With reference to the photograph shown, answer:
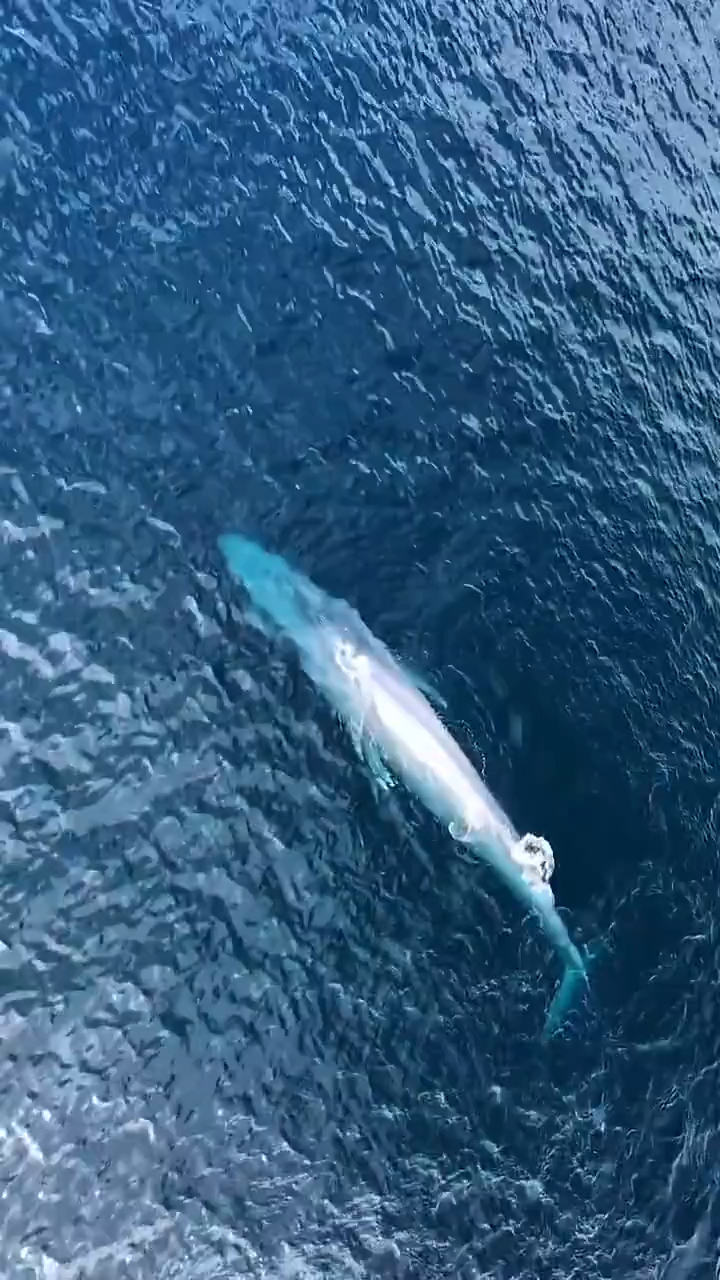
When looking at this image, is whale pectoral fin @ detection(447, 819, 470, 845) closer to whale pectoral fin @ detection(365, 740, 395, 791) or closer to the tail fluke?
whale pectoral fin @ detection(365, 740, 395, 791)

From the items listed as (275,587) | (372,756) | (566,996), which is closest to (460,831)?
(372,756)

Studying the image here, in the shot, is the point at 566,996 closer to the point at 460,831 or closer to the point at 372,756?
the point at 460,831

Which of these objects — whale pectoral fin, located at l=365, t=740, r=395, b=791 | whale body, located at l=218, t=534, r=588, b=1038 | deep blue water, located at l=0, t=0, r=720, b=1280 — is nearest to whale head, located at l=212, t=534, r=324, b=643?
whale body, located at l=218, t=534, r=588, b=1038

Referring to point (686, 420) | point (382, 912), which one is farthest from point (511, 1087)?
point (686, 420)

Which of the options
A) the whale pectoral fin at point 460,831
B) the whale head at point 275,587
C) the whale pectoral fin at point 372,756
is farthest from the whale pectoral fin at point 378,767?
the whale head at point 275,587

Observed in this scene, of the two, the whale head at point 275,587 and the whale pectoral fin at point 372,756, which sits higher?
the whale head at point 275,587

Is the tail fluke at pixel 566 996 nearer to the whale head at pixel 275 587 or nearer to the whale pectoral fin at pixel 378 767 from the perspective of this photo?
the whale pectoral fin at pixel 378 767
